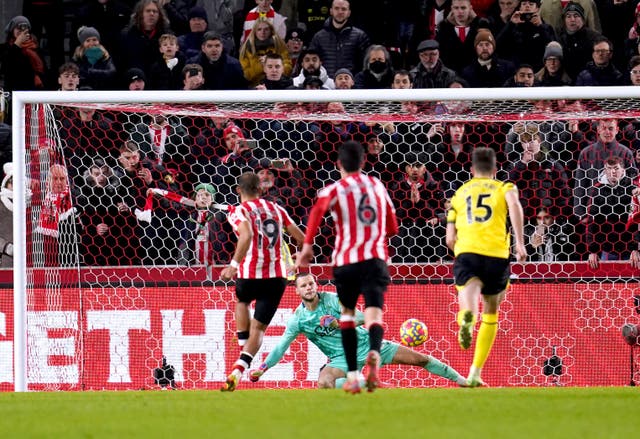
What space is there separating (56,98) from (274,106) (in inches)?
84.8

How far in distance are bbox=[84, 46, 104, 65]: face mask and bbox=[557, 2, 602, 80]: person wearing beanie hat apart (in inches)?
206

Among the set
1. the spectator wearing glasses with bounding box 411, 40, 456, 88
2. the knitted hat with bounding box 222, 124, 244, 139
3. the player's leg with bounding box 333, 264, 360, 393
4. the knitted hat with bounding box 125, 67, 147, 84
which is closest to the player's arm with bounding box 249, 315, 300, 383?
the knitted hat with bounding box 222, 124, 244, 139

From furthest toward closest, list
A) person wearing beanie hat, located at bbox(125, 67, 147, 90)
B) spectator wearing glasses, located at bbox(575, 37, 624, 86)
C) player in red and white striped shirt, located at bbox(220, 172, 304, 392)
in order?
person wearing beanie hat, located at bbox(125, 67, 147, 90) → spectator wearing glasses, located at bbox(575, 37, 624, 86) → player in red and white striped shirt, located at bbox(220, 172, 304, 392)

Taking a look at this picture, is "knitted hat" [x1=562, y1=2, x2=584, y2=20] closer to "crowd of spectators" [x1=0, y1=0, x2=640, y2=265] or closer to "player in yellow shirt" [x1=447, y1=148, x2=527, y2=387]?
"crowd of spectators" [x1=0, y1=0, x2=640, y2=265]

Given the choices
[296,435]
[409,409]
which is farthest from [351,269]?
[296,435]

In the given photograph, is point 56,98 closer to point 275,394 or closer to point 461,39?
point 275,394

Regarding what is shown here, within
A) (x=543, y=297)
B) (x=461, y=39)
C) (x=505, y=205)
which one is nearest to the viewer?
(x=505, y=205)

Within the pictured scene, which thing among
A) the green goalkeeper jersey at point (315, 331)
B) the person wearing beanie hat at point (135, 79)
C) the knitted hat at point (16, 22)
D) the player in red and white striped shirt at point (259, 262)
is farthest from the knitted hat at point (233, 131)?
the knitted hat at point (16, 22)

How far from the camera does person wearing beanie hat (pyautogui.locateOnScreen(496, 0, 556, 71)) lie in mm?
15273

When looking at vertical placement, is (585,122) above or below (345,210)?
above

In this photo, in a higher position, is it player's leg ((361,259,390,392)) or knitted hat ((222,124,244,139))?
knitted hat ((222,124,244,139))

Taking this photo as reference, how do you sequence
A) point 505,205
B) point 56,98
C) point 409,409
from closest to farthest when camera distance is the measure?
point 409,409, point 505,205, point 56,98

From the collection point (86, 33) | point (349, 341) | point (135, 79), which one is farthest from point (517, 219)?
point (86, 33)

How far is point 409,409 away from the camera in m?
8.36
